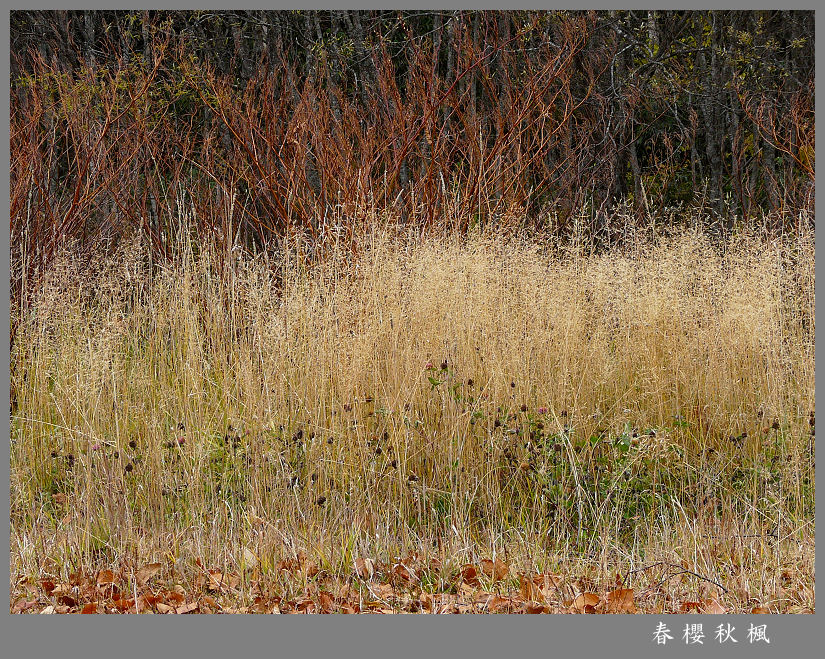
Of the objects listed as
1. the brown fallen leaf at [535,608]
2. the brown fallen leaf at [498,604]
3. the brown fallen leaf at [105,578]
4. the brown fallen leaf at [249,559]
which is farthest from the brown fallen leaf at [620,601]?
the brown fallen leaf at [105,578]

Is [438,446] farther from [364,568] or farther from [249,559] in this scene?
[249,559]

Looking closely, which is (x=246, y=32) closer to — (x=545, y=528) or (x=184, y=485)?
(x=184, y=485)

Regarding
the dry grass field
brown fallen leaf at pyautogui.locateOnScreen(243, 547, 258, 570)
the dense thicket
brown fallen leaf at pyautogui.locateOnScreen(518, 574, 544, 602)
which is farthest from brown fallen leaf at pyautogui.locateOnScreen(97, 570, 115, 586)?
the dense thicket

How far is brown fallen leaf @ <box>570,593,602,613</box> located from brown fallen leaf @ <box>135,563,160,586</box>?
1.29 meters

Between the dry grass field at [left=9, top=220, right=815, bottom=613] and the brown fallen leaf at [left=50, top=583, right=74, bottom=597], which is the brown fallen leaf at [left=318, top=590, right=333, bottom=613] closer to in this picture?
the dry grass field at [left=9, top=220, right=815, bottom=613]

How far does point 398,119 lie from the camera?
5.16m

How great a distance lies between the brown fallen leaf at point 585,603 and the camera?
6.77 ft

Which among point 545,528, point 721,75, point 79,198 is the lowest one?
point 545,528

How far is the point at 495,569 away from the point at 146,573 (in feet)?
3.57

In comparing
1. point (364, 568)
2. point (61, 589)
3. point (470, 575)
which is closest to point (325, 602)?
point (364, 568)

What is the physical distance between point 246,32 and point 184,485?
6.89 meters

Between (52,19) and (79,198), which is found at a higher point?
(52,19)

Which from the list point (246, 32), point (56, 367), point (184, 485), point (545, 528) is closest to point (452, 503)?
point (545, 528)

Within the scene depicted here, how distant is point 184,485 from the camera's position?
2799 millimetres
